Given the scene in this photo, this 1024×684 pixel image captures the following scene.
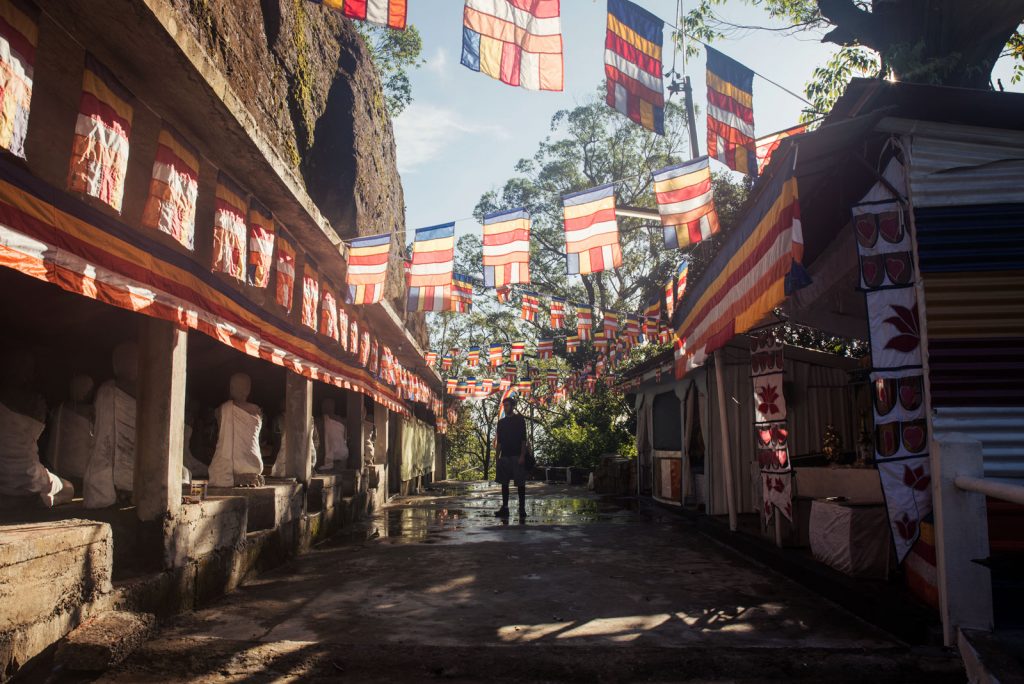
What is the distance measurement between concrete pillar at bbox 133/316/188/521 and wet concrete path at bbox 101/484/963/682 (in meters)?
0.92

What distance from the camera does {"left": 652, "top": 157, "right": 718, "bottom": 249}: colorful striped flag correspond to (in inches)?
353

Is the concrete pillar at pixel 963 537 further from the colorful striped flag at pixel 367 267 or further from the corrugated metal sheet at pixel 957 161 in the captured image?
the colorful striped flag at pixel 367 267

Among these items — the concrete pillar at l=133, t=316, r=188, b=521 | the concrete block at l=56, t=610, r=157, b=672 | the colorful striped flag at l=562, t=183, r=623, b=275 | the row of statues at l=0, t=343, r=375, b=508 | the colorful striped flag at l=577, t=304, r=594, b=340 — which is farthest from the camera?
the colorful striped flag at l=577, t=304, r=594, b=340

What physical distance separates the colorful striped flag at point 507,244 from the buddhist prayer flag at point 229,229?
4570 mm

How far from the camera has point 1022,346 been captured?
4938mm

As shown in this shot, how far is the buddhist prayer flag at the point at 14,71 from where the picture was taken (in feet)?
11.7

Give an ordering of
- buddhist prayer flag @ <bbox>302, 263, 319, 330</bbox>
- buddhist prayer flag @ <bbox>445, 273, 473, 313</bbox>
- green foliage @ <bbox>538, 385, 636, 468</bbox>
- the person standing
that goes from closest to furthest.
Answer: buddhist prayer flag @ <bbox>302, 263, 319, 330</bbox>, the person standing, buddhist prayer flag @ <bbox>445, 273, 473, 313</bbox>, green foliage @ <bbox>538, 385, 636, 468</bbox>

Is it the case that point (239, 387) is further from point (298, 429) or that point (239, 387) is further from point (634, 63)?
point (634, 63)

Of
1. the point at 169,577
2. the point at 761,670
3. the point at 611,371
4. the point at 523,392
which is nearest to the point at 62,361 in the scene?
the point at 169,577

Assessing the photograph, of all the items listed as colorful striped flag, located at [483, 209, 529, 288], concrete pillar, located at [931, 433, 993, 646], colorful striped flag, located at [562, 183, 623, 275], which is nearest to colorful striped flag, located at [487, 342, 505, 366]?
colorful striped flag, located at [483, 209, 529, 288]

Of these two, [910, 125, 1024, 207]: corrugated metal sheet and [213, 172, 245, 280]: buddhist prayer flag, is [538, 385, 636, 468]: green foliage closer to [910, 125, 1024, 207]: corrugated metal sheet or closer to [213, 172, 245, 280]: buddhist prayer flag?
[213, 172, 245, 280]: buddhist prayer flag

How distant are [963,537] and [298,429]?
8.10 meters

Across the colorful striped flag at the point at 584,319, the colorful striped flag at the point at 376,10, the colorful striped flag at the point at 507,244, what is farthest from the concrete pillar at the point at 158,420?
the colorful striped flag at the point at 584,319

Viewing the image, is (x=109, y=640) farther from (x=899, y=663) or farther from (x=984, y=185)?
(x=984, y=185)
